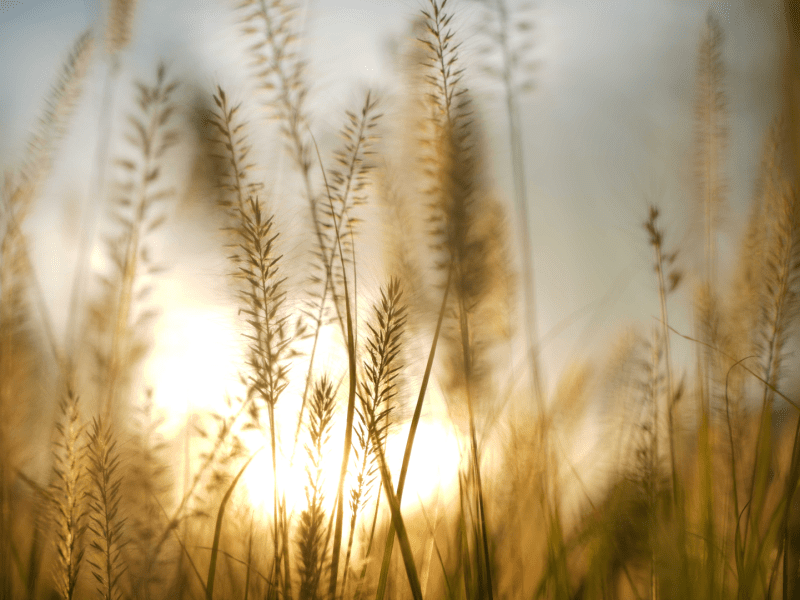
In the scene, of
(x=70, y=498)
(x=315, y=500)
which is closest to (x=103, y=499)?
(x=70, y=498)

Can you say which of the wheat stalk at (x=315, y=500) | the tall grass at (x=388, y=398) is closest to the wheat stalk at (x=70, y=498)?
the tall grass at (x=388, y=398)

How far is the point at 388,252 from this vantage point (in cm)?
81

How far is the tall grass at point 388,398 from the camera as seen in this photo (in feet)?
1.76

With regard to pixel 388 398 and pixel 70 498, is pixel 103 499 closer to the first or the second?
pixel 70 498

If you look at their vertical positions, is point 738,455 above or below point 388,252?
below

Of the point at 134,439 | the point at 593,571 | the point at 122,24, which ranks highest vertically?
the point at 122,24

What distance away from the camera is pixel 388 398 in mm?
519

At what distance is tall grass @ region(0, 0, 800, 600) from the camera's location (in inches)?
21.1

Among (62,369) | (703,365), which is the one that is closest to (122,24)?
(62,369)

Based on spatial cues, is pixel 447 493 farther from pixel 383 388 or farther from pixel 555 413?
pixel 383 388

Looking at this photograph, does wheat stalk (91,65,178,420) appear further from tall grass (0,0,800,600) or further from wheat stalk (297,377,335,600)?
wheat stalk (297,377,335,600)

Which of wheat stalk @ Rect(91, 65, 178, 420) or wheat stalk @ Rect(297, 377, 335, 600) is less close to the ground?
wheat stalk @ Rect(91, 65, 178, 420)

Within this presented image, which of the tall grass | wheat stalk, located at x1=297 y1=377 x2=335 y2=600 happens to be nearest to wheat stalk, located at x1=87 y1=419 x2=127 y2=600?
the tall grass

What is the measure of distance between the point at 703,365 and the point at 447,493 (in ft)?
1.60
